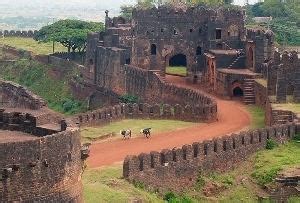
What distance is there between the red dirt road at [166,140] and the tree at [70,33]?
87.7 ft

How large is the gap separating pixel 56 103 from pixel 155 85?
39.9 ft

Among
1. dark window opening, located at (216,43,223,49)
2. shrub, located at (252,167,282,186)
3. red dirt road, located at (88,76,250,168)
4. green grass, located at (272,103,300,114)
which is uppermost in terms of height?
dark window opening, located at (216,43,223,49)

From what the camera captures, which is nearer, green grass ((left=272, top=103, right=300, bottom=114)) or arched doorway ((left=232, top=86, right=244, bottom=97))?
green grass ((left=272, top=103, right=300, bottom=114))

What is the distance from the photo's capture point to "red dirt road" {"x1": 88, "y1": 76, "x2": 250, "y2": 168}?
31359 millimetres

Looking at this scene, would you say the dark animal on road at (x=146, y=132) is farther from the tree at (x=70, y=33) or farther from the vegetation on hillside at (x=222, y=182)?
the tree at (x=70, y=33)

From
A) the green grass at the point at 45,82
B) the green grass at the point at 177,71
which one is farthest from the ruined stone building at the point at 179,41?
the green grass at the point at 45,82

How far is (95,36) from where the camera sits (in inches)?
2418

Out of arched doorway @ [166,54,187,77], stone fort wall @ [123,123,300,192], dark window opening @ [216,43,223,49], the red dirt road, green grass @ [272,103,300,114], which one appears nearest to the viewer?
stone fort wall @ [123,123,300,192]

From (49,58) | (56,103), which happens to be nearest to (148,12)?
(56,103)

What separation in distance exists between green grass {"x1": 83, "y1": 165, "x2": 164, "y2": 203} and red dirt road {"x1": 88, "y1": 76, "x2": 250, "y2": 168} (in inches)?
62.9

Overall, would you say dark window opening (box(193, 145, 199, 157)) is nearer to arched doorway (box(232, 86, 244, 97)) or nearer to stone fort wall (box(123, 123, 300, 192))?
stone fort wall (box(123, 123, 300, 192))

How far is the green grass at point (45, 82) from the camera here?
57938 millimetres

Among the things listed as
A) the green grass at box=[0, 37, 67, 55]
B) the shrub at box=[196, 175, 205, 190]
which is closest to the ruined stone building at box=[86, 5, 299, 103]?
the green grass at box=[0, 37, 67, 55]

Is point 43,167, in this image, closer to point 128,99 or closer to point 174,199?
point 174,199
